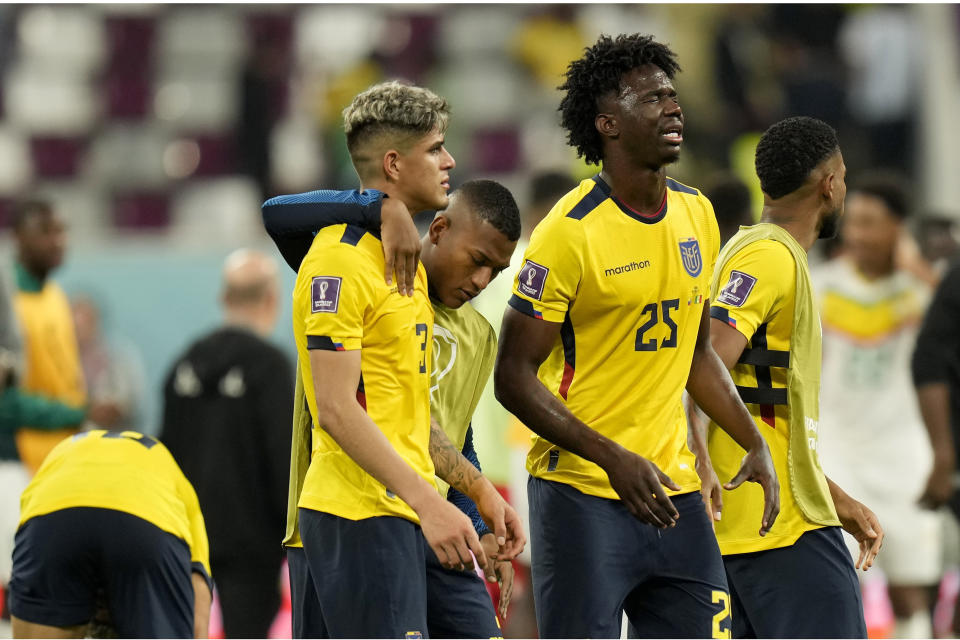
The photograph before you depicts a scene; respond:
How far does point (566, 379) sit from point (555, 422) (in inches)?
9.1

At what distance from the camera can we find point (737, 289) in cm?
455

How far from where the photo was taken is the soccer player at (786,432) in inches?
178

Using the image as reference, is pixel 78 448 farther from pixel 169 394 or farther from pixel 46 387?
pixel 46 387

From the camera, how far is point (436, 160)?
4.21 meters

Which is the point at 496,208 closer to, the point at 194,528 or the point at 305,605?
the point at 305,605

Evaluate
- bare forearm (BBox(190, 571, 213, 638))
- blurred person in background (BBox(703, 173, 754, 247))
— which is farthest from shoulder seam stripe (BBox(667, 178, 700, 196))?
blurred person in background (BBox(703, 173, 754, 247))

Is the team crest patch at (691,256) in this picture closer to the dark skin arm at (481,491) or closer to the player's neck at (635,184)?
the player's neck at (635,184)

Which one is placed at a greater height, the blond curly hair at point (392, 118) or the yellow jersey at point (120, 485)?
the blond curly hair at point (392, 118)

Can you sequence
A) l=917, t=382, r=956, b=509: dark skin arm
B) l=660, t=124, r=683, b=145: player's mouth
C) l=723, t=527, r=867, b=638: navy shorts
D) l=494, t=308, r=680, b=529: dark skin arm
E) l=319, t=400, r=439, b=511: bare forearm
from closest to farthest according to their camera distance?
l=319, t=400, r=439, b=511: bare forearm < l=494, t=308, r=680, b=529: dark skin arm < l=660, t=124, r=683, b=145: player's mouth < l=723, t=527, r=867, b=638: navy shorts < l=917, t=382, r=956, b=509: dark skin arm

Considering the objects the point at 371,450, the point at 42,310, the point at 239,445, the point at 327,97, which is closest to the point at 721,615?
the point at 371,450

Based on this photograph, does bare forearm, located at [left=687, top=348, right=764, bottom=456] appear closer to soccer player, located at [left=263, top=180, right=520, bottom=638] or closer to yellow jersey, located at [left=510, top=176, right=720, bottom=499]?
yellow jersey, located at [left=510, top=176, right=720, bottom=499]

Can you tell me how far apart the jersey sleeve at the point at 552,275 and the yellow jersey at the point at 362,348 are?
1.14ft

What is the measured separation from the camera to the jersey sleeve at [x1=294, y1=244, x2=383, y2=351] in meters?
3.87

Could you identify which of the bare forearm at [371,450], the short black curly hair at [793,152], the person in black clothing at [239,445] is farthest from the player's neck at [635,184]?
the person in black clothing at [239,445]
